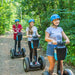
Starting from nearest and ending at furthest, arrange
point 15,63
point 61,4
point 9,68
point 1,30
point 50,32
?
point 50,32 → point 9,68 → point 15,63 → point 61,4 → point 1,30

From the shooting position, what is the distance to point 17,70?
18.9ft

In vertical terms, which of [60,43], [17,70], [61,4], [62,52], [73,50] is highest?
[61,4]

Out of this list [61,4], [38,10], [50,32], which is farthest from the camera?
[38,10]

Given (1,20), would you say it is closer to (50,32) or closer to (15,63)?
(15,63)

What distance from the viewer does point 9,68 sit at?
6.00 meters

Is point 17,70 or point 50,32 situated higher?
point 50,32

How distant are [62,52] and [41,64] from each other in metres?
2.36

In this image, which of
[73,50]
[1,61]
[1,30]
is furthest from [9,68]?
[1,30]

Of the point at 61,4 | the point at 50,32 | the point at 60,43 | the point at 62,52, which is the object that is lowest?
the point at 62,52

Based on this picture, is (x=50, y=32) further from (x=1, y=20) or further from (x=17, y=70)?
(x=1, y=20)

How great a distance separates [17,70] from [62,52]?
2980mm

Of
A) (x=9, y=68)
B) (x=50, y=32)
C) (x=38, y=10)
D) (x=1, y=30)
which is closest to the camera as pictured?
(x=50, y=32)

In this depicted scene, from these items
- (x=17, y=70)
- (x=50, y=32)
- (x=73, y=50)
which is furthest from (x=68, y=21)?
(x=17, y=70)

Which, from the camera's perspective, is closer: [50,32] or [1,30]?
[50,32]
